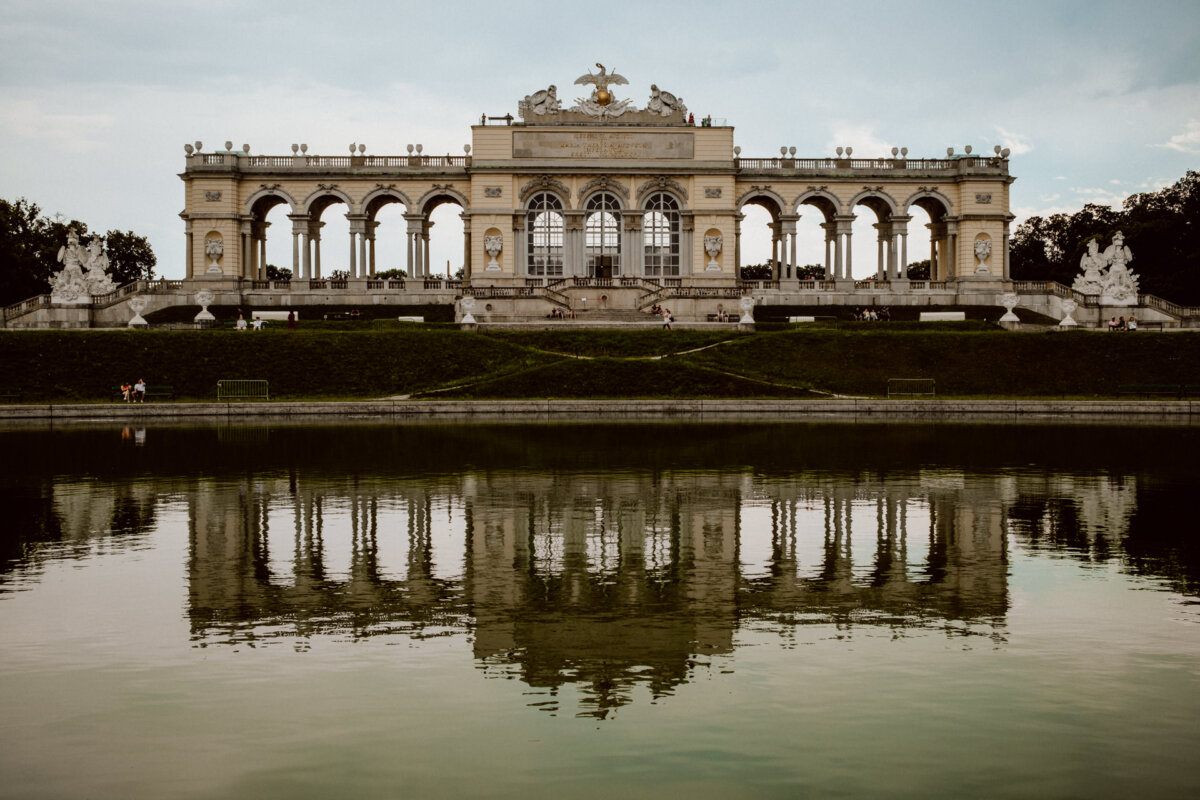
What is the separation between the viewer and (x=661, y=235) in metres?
71.9

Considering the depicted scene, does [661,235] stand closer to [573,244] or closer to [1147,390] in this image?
[573,244]

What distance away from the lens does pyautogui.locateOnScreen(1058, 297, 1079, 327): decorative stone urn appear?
5591 cm

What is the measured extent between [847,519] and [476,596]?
22.4ft

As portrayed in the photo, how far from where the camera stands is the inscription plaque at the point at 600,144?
69.9m

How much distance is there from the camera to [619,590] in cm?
1137

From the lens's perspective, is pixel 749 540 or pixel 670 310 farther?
pixel 670 310

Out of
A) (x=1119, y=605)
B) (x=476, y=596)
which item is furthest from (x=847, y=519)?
(x=476, y=596)

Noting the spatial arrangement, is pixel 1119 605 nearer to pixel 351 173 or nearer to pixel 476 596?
pixel 476 596

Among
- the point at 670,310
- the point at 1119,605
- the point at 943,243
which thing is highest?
the point at 943,243

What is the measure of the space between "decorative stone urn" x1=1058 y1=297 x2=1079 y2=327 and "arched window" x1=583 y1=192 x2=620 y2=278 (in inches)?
1086

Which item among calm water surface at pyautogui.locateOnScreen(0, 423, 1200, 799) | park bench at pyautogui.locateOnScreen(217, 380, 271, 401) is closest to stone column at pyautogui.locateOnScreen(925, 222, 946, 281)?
park bench at pyautogui.locateOnScreen(217, 380, 271, 401)

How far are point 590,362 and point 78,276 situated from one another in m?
33.5

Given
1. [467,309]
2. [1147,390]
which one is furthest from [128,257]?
[1147,390]

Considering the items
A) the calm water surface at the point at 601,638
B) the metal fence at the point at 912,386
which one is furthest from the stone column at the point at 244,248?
the calm water surface at the point at 601,638
